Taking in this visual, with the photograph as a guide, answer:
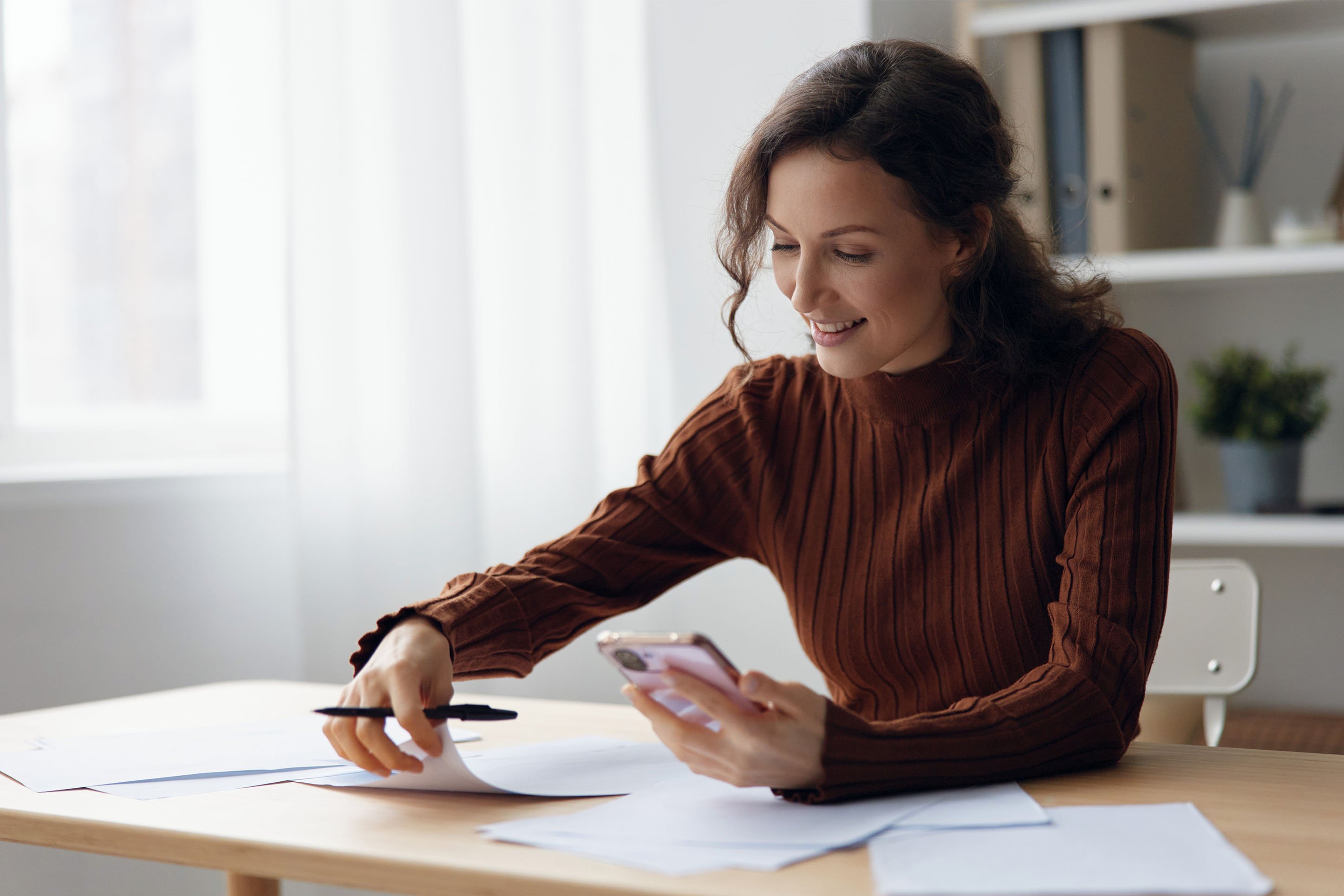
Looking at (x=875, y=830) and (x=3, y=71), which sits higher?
(x=3, y=71)

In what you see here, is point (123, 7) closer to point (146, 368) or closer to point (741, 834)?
point (146, 368)

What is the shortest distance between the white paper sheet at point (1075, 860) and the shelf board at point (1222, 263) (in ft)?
3.69

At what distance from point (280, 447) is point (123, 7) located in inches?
30.5

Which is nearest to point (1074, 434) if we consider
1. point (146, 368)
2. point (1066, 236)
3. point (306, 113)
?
point (1066, 236)

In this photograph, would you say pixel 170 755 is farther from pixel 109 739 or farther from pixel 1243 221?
pixel 1243 221

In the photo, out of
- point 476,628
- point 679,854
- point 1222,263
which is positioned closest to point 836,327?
point 476,628

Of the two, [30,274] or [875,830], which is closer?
[875,830]

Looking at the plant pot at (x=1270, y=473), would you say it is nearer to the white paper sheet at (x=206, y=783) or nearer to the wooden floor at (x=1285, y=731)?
the wooden floor at (x=1285, y=731)

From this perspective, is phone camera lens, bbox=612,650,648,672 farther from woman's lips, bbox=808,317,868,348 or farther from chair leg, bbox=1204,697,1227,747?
chair leg, bbox=1204,697,1227,747

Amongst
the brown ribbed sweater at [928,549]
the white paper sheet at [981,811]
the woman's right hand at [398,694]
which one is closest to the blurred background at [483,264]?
the brown ribbed sweater at [928,549]

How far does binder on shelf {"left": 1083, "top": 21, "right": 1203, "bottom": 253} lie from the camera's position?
1.93 m

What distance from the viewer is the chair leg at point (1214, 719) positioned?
5.01 ft

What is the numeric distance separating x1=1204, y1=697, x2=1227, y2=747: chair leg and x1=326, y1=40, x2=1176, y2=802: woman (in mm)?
500

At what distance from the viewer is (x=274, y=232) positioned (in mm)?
2260
